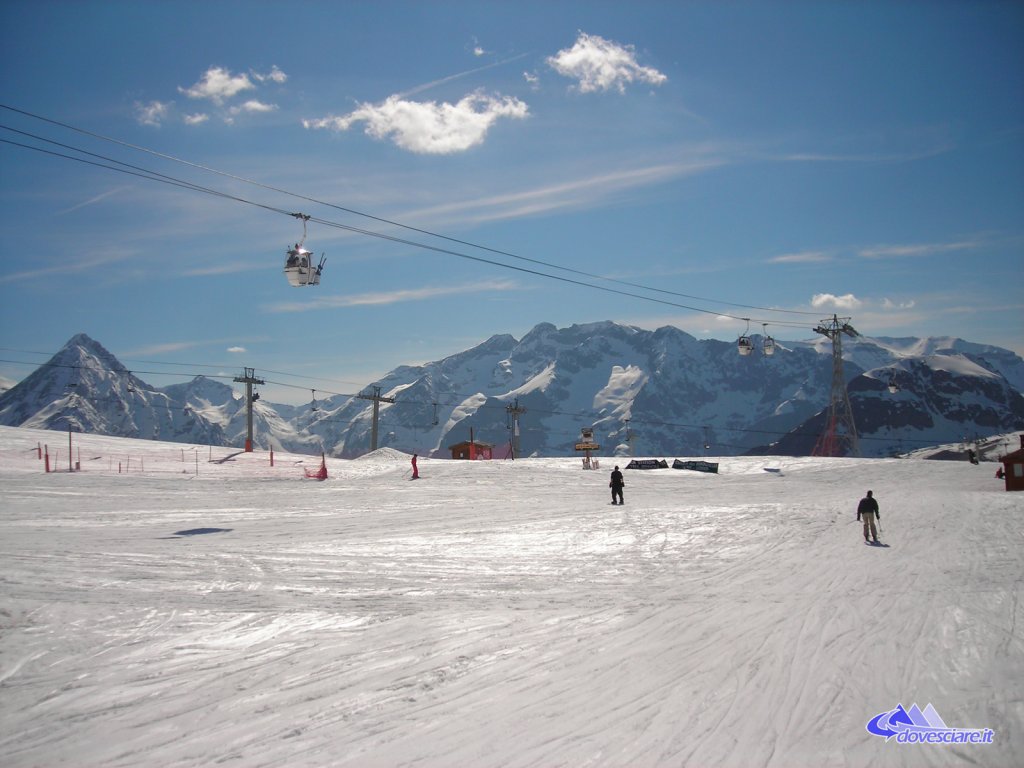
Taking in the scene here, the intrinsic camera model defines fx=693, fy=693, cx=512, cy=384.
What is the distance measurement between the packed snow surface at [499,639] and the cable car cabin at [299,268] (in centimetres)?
739

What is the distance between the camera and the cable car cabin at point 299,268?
1983 cm

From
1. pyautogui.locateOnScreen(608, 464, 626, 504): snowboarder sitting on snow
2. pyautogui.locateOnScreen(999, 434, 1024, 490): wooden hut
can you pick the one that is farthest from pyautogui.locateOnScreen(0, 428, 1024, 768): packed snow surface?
pyautogui.locateOnScreen(999, 434, 1024, 490): wooden hut

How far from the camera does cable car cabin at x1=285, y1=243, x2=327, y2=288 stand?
1983 centimetres

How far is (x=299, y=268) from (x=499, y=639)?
12.8 metres

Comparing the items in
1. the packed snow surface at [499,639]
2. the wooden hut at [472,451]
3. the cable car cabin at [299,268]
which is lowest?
the packed snow surface at [499,639]

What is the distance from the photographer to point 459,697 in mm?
8969

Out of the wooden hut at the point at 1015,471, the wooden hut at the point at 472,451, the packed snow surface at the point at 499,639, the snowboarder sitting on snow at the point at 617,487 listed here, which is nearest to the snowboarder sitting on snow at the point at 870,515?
the packed snow surface at the point at 499,639

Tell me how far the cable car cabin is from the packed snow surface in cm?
739

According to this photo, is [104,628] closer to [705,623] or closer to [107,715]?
[107,715]

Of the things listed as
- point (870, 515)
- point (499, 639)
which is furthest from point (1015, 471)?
point (499, 639)

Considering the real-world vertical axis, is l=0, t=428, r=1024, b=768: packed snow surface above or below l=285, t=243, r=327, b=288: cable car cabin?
below

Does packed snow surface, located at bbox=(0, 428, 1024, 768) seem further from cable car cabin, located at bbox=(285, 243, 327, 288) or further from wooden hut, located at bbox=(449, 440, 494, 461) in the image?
wooden hut, located at bbox=(449, 440, 494, 461)

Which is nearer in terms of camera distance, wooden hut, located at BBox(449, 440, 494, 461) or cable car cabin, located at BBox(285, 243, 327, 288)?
cable car cabin, located at BBox(285, 243, 327, 288)

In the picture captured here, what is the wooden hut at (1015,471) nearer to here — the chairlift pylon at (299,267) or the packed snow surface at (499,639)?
the packed snow surface at (499,639)
